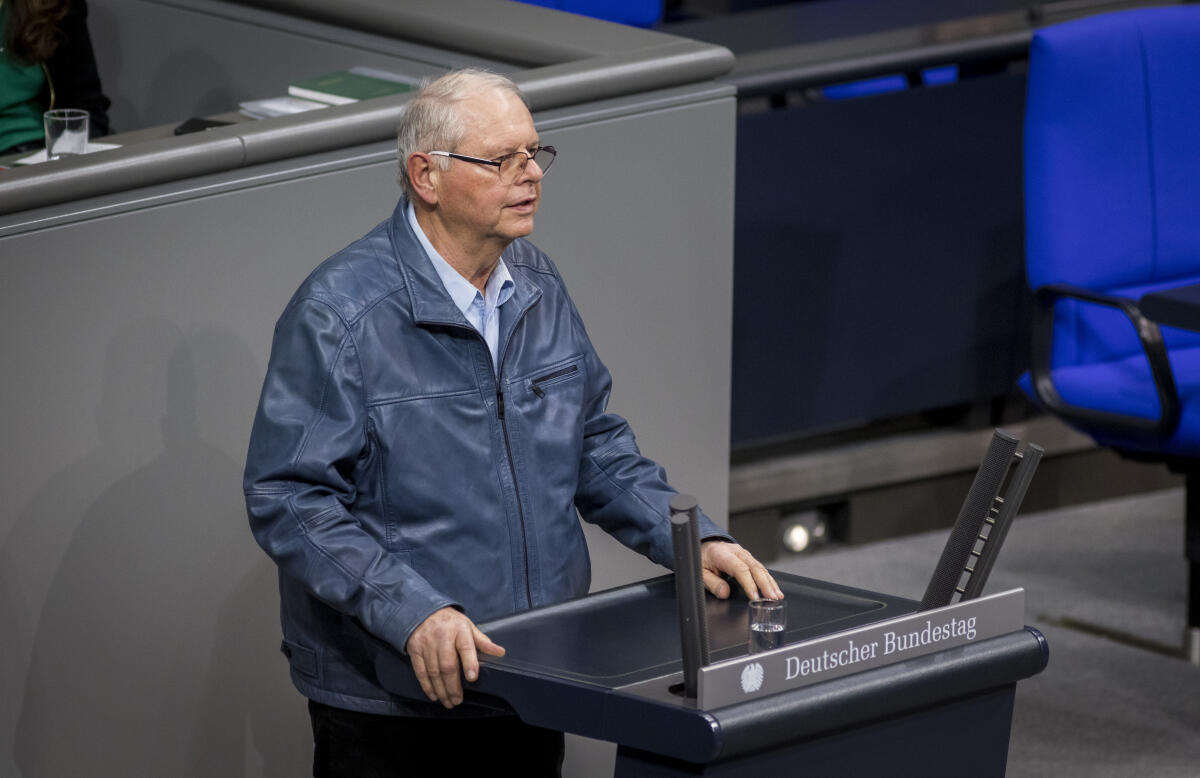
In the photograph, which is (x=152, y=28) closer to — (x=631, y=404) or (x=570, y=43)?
(x=570, y=43)

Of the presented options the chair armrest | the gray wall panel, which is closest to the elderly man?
the gray wall panel

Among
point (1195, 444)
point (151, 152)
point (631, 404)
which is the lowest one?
point (1195, 444)

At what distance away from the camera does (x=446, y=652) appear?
2010 mm

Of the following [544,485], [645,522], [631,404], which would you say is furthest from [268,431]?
[631,404]


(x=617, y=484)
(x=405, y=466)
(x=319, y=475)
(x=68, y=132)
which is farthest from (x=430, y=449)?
(x=68, y=132)

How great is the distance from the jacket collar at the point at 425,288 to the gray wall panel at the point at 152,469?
1.88ft

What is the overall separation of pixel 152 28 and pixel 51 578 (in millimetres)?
1868

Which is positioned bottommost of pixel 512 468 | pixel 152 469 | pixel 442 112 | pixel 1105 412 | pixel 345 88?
pixel 1105 412

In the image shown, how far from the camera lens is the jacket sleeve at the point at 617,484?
2.38 metres

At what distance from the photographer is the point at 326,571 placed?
2.13 metres

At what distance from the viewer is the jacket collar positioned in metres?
2.23

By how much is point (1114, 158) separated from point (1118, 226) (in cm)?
15

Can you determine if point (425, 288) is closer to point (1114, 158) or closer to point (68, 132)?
point (68, 132)

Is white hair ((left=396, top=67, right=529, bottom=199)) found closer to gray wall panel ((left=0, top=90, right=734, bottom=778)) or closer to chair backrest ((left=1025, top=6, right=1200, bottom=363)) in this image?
gray wall panel ((left=0, top=90, right=734, bottom=778))
